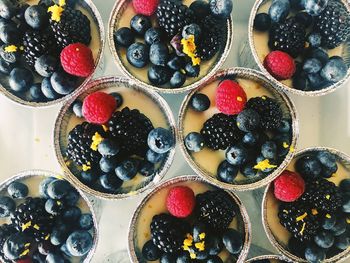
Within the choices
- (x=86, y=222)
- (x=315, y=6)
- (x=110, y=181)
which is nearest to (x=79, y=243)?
(x=86, y=222)

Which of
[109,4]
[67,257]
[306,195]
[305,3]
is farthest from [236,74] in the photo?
[67,257]

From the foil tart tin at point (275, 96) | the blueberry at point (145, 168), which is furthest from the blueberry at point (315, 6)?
the blueberry at point (145, 168)

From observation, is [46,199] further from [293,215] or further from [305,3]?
[305,3]

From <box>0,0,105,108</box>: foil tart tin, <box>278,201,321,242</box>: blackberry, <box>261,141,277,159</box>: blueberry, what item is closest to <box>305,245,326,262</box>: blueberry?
<box>278,201,321,242</box>: blackberry

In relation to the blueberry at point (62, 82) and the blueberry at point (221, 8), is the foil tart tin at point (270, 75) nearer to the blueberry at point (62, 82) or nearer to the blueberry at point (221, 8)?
the blueberry at point (221, 8)

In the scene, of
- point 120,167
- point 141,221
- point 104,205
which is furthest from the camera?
point 104,205

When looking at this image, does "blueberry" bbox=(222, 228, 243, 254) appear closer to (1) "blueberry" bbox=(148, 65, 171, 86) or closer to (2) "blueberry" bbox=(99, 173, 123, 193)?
(2) "blueberry" bbox=(99, 173, 123, 193)
